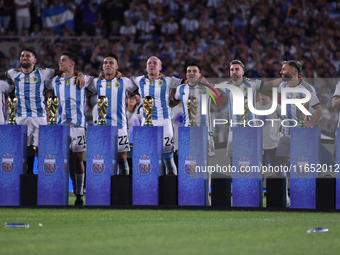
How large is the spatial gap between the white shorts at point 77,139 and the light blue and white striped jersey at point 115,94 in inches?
17.1

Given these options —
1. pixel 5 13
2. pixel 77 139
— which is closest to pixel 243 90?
pixel 77 139

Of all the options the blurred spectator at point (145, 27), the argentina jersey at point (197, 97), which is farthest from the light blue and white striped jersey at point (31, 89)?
the blurred spectator at point (145, 27)

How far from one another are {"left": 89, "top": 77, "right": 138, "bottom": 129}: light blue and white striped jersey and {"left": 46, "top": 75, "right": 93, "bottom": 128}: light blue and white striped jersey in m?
0.24

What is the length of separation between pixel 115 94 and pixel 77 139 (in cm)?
79

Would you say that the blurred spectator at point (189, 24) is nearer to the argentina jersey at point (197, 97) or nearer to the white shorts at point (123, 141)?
the argentina jersey at point (197, 97)

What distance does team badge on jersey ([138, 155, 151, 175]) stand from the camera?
6.97 m

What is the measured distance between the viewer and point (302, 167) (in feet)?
22.0

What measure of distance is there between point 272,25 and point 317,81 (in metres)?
5.21

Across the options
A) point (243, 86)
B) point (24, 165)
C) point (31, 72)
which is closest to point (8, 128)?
point (24, 165)

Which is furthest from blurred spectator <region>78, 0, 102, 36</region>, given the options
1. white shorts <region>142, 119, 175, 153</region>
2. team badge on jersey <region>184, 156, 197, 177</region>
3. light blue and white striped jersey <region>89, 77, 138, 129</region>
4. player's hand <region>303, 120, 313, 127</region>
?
player's hand <region>303, 120, 313, 127</region>

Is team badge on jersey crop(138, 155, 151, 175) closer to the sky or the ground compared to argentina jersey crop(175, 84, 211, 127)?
closer to the ground

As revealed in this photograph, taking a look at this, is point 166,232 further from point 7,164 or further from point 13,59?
point 13,59

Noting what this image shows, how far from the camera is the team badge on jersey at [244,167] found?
682cm

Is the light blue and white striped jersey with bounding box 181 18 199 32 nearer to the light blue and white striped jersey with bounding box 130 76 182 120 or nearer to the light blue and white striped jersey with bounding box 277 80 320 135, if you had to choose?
the light blue and white striped jersey with bounding box 130 76 182 120
